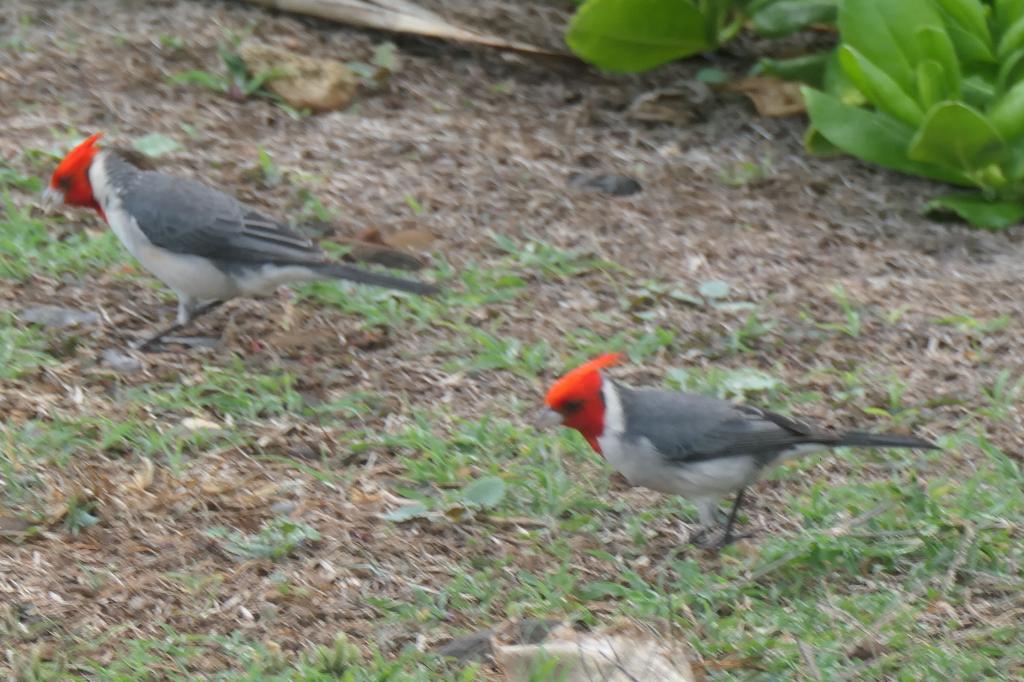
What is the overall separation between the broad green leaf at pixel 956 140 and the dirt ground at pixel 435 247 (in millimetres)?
359

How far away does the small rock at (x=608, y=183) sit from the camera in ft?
22.1

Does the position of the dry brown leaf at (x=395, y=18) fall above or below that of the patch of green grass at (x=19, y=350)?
above

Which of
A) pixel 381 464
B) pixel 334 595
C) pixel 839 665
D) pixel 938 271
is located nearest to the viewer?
pixel 839 665

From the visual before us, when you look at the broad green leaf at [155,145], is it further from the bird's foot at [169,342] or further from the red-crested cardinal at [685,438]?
the red-crested cardinal at [685,438]

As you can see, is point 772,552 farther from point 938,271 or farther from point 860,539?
point 938,271

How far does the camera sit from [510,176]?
6.75 m

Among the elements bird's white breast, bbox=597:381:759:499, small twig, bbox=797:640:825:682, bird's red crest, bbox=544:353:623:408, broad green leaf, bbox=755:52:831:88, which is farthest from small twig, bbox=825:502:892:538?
broad green leaf, bbox=755:52:831:88

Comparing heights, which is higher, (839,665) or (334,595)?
(839,665)

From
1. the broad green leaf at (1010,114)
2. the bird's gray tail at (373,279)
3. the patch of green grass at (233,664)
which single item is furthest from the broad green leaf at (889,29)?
the patch of green grass at (233,664)

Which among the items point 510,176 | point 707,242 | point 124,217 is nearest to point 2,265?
point 124,217

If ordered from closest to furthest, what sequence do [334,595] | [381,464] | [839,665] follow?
[839,665], [334,595], [381,464]

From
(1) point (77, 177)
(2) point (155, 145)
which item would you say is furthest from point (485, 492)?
(2) point (155, 145)

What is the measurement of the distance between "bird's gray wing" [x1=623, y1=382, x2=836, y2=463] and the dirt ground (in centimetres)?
33

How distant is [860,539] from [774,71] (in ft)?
11.9
